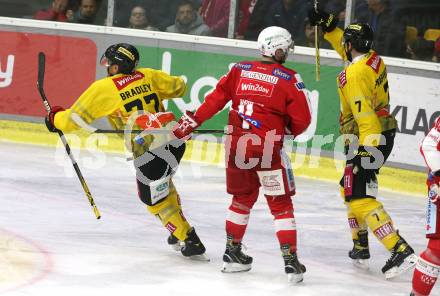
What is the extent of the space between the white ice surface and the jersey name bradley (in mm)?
1044

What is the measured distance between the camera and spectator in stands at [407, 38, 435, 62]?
10.4 m

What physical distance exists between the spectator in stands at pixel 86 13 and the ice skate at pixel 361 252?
5.32m

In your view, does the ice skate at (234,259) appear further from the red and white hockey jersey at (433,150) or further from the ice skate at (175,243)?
the red and white hockey jersey at (433,150)

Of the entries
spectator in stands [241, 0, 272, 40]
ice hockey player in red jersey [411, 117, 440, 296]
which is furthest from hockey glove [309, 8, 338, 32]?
spectator in stands [241, 0, 272, 40]

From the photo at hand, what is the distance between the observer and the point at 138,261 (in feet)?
23.6

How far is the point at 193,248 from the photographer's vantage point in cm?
728

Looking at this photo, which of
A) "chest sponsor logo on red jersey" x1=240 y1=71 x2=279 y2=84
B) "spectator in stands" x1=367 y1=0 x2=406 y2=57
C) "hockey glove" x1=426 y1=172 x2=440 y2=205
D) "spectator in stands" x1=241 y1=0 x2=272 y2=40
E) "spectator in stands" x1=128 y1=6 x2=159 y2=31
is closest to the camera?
"hockey glove" x1=426 y1=172 x2=440 y2=205

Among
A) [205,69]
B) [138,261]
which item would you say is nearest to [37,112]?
[205,69]

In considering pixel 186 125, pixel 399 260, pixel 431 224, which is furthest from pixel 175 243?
pixel 431 224

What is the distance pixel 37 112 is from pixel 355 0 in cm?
362

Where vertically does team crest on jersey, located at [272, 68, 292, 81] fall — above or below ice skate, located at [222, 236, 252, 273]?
above

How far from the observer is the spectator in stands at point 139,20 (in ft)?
38.2

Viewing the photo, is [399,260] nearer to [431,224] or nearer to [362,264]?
[362,264]

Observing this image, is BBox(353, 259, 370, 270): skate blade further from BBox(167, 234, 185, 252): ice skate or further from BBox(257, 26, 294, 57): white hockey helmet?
BBox(257, 26, 294, 57): white hockey helmet
